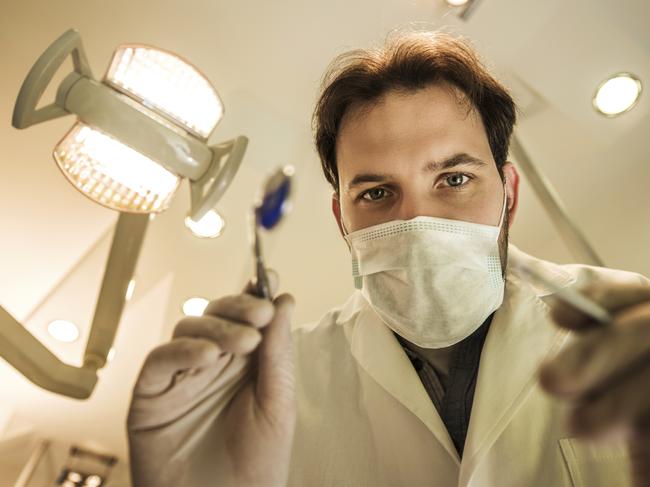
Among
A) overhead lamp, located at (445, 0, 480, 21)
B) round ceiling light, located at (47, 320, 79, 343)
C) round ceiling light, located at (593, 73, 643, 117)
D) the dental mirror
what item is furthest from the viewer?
round ceiling light, located at (47, 320, 79, 343)

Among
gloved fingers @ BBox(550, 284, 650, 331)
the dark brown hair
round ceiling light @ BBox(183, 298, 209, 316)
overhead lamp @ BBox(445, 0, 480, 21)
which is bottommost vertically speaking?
gloved fingers @ BBox(550, 284, 650, 331)

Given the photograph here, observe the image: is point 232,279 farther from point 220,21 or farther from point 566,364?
point 566,364

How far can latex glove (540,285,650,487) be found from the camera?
1.16ft

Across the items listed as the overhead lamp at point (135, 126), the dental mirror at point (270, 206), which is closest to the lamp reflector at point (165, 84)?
the overhead lamp at point (135, 126)

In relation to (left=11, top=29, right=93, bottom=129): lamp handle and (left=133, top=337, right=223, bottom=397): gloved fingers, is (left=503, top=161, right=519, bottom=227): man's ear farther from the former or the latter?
(left=11, top=29, right=93, bottom=129): lamp handle

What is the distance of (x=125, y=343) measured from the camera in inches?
87.7

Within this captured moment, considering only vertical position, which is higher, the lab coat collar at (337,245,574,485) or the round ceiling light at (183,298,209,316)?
the round ceiling light at (183,298,209,316)

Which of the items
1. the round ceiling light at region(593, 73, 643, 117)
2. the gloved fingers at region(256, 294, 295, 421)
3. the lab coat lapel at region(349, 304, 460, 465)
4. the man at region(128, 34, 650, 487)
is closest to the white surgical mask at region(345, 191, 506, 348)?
the man at region(128, 34, 650, 487)

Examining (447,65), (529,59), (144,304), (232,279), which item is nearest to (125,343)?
(144,304)

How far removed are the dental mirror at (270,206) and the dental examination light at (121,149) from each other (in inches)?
11.0

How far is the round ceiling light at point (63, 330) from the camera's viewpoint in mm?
2014

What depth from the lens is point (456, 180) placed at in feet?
3.34

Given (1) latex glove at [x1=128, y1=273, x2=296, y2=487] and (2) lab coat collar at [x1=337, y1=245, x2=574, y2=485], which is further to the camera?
(2) lab coat collar at [x1=337, y1=245, x2=574, y2=485]

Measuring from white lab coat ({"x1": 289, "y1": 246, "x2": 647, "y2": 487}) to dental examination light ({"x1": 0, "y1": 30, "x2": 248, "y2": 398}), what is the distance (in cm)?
56
